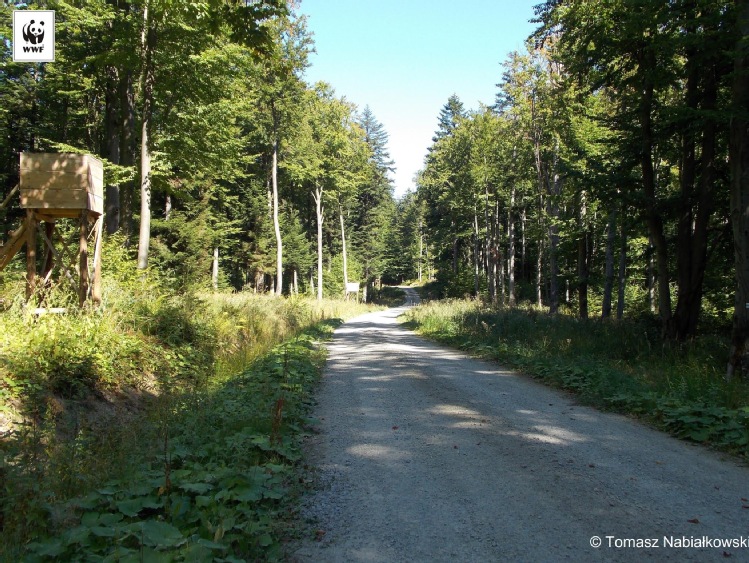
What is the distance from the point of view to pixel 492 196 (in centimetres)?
3525

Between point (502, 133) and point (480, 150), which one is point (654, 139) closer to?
point (502, 133)

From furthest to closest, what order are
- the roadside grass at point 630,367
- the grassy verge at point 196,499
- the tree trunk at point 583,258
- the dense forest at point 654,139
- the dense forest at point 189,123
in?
the tree trunk at point 583,258 < the dense forest at point 189,123 < the dense forest at point 654,139 < the roadside grass at point 630,367 < the grassy verge at point 196,499

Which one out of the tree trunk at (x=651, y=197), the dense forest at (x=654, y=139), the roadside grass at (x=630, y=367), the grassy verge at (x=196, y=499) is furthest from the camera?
the tree trunk at (x=651, y=197)

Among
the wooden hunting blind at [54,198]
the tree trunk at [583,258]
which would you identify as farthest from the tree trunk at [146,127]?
the tree trunk at [583,258]

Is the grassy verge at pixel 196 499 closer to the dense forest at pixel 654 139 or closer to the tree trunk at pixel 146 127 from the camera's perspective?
the dense forest at pixel 654 139

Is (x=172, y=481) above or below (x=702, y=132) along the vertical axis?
below

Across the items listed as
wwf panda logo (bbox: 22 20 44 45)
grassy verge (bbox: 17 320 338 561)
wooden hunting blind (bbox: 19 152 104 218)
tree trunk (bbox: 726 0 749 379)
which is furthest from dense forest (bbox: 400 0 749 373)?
wwf panda logo (bbox: 22 20 44 45)

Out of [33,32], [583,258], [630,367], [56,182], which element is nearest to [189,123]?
[56,182]

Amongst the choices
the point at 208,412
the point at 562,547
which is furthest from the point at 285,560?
the point at 208,412

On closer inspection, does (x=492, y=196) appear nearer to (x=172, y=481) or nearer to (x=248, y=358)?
(x=248, y=358)

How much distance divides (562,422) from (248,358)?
7583 mm

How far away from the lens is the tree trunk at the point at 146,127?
48.1 ft

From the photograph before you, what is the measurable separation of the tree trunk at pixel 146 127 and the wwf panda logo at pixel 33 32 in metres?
8.17

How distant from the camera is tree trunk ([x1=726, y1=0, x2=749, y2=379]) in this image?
27.7ft
